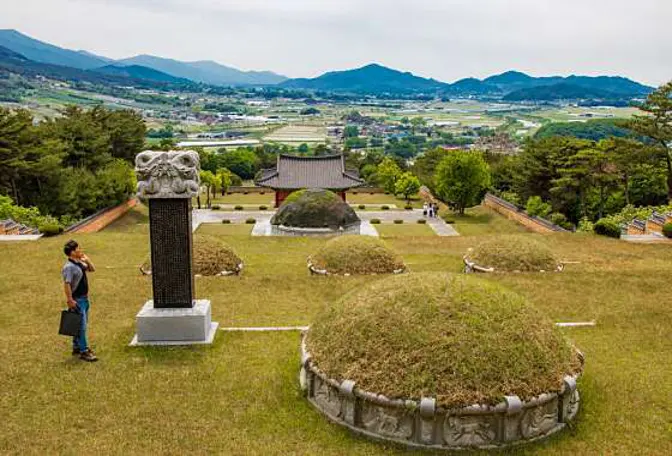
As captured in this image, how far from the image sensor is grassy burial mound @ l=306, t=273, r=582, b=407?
21.4 ft

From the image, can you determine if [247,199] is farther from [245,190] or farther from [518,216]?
[518,216]

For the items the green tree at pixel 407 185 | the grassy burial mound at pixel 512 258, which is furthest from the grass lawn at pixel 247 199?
the grassy burial mound at pixel 512 258

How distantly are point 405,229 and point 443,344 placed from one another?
87.7 ft

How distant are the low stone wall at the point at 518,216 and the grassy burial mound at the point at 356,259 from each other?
16.6 m

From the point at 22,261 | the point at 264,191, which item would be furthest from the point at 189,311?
the point at 264,191

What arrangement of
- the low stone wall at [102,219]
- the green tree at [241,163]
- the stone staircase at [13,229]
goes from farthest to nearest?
the green tree at [241,163] → the low stone wall at [102,219] → the stone staircase at [13,229]

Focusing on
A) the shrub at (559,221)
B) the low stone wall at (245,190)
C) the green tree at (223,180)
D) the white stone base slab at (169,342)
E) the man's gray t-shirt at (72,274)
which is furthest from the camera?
the low stone wall at (245,190)

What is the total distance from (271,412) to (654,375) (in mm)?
5500

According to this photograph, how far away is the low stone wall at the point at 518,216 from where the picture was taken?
30.6 metres

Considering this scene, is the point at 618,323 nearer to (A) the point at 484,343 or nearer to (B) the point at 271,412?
(A) the point at 484,343

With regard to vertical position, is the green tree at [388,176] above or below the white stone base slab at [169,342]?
below

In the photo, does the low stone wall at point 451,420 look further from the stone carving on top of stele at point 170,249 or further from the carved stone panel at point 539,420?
the stone carving on top of stele at point 170,249

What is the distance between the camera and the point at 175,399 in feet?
24.3

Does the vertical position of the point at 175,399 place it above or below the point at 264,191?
above
